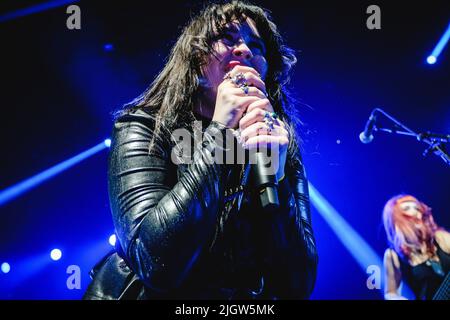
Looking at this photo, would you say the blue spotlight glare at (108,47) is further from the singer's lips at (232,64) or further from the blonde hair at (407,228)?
the blonde hair at (407,228)

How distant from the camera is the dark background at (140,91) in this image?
368 centimetres

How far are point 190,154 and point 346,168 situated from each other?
365 cm

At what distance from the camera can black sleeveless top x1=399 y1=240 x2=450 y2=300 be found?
361 cm

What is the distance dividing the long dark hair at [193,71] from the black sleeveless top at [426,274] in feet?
10.2

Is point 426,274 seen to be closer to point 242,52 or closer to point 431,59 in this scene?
point 431,59

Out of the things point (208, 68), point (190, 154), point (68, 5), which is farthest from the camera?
point (68, 5)

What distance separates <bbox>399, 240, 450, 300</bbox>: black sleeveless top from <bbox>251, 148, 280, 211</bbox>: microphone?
3.65 m

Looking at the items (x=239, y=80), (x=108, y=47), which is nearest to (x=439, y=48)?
(x=108, y=47)

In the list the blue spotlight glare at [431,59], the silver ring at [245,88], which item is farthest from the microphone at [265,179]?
the blue spotlight glare at [431,59]

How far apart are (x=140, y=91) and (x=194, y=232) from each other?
3534 millimetres
